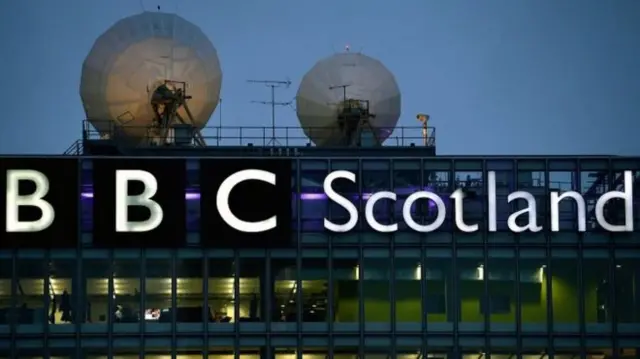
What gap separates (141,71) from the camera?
3821 inches

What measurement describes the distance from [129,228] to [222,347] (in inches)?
304

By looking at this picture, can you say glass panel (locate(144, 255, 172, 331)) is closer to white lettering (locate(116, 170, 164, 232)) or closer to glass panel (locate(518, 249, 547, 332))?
white lettering (locate(116, 170, 164, 232))

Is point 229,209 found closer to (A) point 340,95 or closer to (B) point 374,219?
(B) point 374,219

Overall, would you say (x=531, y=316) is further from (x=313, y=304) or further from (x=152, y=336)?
(x=152, y=336)

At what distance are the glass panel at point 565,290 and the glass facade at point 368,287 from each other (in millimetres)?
52

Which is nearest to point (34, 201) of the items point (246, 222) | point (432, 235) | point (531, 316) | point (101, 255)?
point (101, 255)

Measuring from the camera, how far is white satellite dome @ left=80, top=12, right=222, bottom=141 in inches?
3821

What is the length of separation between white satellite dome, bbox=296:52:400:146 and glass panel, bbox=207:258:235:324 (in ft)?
68.7

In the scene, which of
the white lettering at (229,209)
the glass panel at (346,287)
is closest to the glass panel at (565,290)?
the glass panel at (346,287)

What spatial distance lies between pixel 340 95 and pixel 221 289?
23637 mm

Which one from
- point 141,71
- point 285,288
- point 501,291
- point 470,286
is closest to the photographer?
point 285,288

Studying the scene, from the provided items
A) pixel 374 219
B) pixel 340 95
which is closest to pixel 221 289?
pixel 374 219

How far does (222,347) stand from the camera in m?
83.1

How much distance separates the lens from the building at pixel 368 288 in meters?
82.9
